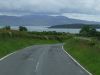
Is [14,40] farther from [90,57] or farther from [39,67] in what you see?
[39,67]

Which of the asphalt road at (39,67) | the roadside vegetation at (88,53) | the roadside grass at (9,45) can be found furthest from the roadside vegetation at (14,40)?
the roadside vegetation at (88,53)

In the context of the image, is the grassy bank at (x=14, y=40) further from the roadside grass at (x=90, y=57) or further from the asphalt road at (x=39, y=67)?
the roadside grass at (x=90, y=57)

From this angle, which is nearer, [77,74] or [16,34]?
[77,74]

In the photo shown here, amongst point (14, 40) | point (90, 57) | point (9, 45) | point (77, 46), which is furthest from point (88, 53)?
point (14, 40)

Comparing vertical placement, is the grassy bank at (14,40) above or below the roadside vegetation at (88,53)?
below

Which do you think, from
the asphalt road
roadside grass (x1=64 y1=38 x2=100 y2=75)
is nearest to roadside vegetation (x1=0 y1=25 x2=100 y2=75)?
roadside grass (x1=64 y1=38 x2=100 y2=75)

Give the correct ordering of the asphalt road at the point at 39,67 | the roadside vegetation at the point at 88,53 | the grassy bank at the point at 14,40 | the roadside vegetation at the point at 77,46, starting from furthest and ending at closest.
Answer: the grassy bank at the point at 14,40
the roadside vegetation at the point at 77,46
the roadside vegetation at the point at 88,53
the asphalt road at the point at 39,67

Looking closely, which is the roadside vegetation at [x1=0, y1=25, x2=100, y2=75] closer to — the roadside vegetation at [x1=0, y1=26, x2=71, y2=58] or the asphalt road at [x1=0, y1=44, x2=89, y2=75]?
the roadside vegetation at [x1=0, y1=26, x2=71, y2=58]

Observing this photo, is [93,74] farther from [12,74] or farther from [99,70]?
[12,74]

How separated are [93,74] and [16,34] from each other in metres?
66.5

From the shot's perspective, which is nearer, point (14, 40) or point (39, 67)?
point (39, 67)

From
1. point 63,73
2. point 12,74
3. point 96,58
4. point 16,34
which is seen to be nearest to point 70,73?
point 63,73

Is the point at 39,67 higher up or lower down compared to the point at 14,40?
higher up

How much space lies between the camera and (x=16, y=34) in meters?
87.2
